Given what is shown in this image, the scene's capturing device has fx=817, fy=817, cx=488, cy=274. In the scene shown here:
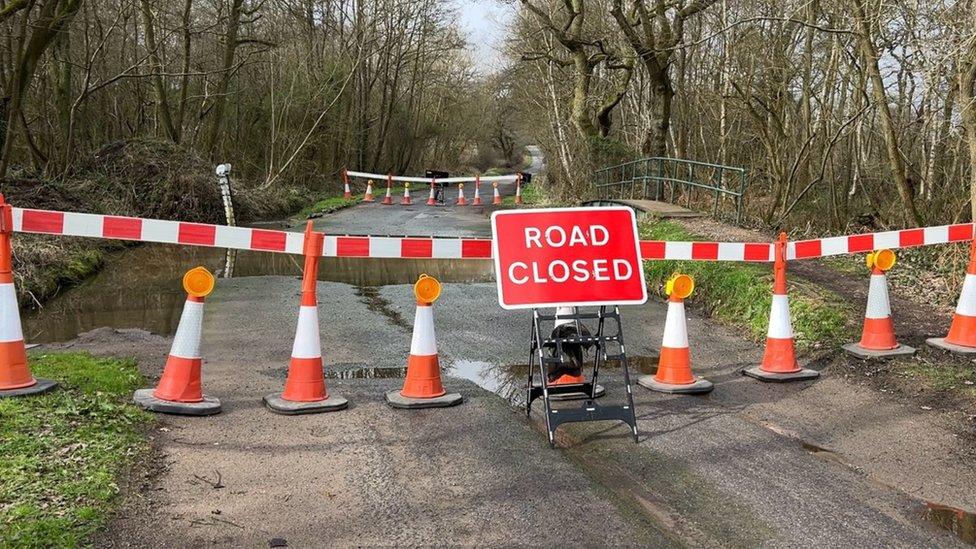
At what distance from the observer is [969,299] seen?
7.59 m

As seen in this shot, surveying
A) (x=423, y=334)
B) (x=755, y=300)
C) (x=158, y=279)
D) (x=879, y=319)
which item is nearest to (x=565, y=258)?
(x=423, y=334)

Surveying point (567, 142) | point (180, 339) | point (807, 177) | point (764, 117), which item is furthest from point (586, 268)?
point (567, 142)

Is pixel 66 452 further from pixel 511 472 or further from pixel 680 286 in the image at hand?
pixel 680 286

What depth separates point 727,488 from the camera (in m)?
4.47

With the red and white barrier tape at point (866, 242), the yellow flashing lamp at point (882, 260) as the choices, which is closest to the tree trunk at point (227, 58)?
the red and white barrier tape at point (866, 242)

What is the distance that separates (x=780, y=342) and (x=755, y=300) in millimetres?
2409

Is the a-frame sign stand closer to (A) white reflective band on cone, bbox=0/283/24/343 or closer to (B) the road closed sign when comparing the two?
(B) the road closed sign

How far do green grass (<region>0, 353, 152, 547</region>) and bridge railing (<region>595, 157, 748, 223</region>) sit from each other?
43.4ft

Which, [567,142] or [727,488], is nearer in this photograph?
[727,488]

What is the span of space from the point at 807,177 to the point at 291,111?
20.4 metres

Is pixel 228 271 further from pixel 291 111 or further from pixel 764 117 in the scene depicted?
pixel 291 111

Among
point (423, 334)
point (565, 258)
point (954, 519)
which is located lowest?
point (954, 519)

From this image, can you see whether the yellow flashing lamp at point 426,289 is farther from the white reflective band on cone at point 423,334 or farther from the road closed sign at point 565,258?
the road closed sign at point 565,258

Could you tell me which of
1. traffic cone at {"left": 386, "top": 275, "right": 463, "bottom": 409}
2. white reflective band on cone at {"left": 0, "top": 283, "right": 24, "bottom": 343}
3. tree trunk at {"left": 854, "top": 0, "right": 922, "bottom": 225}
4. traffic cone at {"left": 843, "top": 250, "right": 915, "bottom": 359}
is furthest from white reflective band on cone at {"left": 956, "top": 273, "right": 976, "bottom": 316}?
white reflective band on cone at {"left": 0, "top": 283, "right": 24, "bottom": 343}
